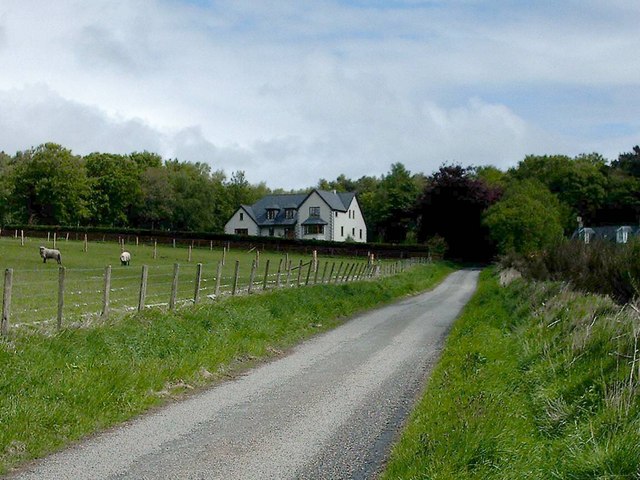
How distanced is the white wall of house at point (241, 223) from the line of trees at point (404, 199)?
6.51 metres

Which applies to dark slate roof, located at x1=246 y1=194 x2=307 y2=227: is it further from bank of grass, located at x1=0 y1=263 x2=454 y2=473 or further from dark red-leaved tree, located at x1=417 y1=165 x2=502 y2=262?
bank of grass, located at x1=0 y1=263 x2=454 y2=473

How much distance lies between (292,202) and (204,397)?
95307mm

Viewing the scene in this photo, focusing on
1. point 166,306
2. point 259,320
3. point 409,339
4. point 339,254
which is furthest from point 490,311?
point 339,254

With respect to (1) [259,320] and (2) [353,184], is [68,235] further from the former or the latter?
(2) [353,184]

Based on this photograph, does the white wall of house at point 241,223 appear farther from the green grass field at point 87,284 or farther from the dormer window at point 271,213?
the green grass field at point 87,284

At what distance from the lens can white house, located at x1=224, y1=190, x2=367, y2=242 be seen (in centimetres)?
10112

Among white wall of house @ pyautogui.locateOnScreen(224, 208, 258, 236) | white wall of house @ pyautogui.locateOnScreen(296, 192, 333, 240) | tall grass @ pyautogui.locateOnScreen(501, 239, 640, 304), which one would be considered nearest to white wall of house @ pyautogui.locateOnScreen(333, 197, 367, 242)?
white wall of house @ pyautogui.locateOnScreen(296, 192, 333, 240)

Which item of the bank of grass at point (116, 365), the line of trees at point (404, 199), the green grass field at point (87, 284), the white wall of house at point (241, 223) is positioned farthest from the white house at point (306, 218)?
the bank of grass at point (116, 365)

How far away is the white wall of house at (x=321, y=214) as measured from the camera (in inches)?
3964

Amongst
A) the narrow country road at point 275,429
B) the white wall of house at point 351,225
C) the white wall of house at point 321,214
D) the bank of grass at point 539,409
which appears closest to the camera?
the bank of grass at point 539,409

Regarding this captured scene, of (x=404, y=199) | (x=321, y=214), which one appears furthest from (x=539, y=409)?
(x=404, y=199)

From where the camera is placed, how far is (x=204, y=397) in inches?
441

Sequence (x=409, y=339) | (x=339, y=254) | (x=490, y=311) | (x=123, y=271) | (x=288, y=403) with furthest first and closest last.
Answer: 1. (x=339, y=254)
2. (x=123, y=271)
3. (x=490, y=311)
4. (x=409, y=339)
5. (x=288, y=403)

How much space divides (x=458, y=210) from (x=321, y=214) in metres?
23.3
